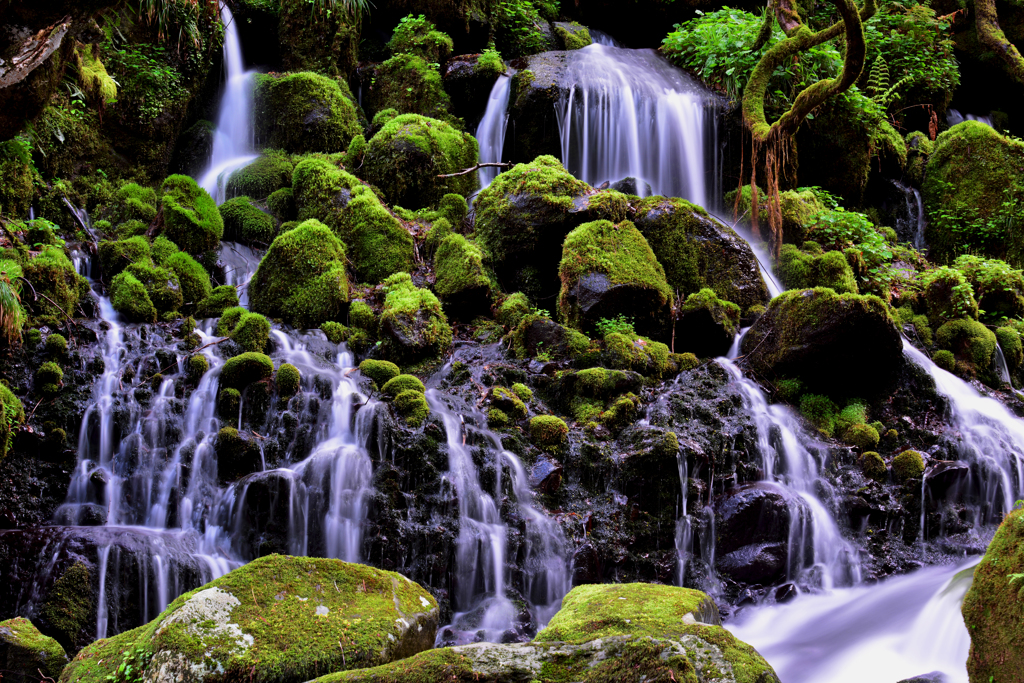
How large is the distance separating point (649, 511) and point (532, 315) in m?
2.87

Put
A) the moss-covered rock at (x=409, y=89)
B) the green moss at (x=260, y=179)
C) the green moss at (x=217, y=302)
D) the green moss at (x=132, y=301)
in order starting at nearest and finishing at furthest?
1. the green moss at (x=132, y=301)
2. the green moss at (x=217, y=302)
3. the green moss at (x=260, y=179)
4. the moss-covered rock at (x=409, y=89)

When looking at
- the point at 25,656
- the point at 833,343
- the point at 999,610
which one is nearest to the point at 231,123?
the point at 833,343

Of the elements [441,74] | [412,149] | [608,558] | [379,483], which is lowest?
[608,558]

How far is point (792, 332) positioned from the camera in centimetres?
766

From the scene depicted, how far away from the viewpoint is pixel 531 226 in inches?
362

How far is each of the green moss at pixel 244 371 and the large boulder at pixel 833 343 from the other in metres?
5.23

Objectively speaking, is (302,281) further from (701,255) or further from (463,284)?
(701,255)

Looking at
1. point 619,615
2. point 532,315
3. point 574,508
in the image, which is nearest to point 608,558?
point 574,508

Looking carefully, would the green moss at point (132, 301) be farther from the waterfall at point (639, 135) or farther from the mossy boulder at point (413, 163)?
the waterfall at point (639, 135)

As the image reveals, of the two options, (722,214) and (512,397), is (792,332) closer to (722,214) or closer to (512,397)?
(512,397)

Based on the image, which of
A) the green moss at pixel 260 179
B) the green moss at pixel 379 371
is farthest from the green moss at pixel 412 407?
the green moss at pixel 260 179

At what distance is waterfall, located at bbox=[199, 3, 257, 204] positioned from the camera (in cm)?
1156

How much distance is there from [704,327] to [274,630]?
627cm

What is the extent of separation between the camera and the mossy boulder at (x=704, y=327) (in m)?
8.31
